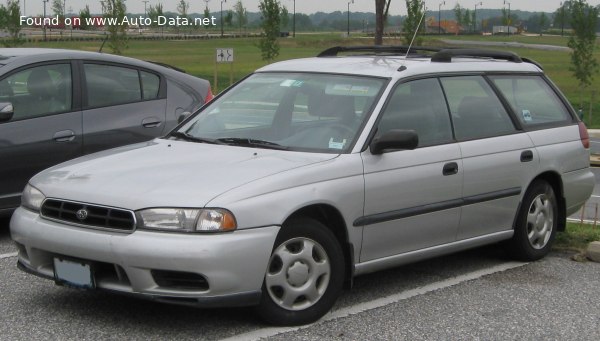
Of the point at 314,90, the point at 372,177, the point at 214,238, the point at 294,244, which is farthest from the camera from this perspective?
the point at 314,90

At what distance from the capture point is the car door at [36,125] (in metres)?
7.41

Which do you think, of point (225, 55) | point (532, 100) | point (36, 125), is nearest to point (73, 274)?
point (36, 125)

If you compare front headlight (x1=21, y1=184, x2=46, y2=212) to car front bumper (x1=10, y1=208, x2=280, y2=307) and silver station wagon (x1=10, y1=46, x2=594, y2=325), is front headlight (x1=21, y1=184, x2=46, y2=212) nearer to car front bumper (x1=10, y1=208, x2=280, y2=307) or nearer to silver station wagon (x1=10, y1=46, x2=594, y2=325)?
silver station wagon (x1=10, y1=46, x2=594, y2=325)

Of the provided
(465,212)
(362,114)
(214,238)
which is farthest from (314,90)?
(214,238)

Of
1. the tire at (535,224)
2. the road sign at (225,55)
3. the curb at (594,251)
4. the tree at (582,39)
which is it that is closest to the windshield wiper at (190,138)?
the tire at (535,224)

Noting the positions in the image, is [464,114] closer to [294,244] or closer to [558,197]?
[558,197]

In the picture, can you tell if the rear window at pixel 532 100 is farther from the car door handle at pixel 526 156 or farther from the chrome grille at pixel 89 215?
the chrome grille at pixel 89 215

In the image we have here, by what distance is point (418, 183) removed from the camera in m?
5.93

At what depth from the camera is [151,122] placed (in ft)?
27.8

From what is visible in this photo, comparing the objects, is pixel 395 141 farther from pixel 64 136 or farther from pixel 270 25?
pixel 270 25

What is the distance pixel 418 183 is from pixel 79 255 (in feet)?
6.93

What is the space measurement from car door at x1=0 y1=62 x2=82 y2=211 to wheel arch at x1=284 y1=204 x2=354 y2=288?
2.99 meters

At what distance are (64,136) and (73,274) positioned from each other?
2.90 m

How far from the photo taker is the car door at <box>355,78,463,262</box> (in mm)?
5684
